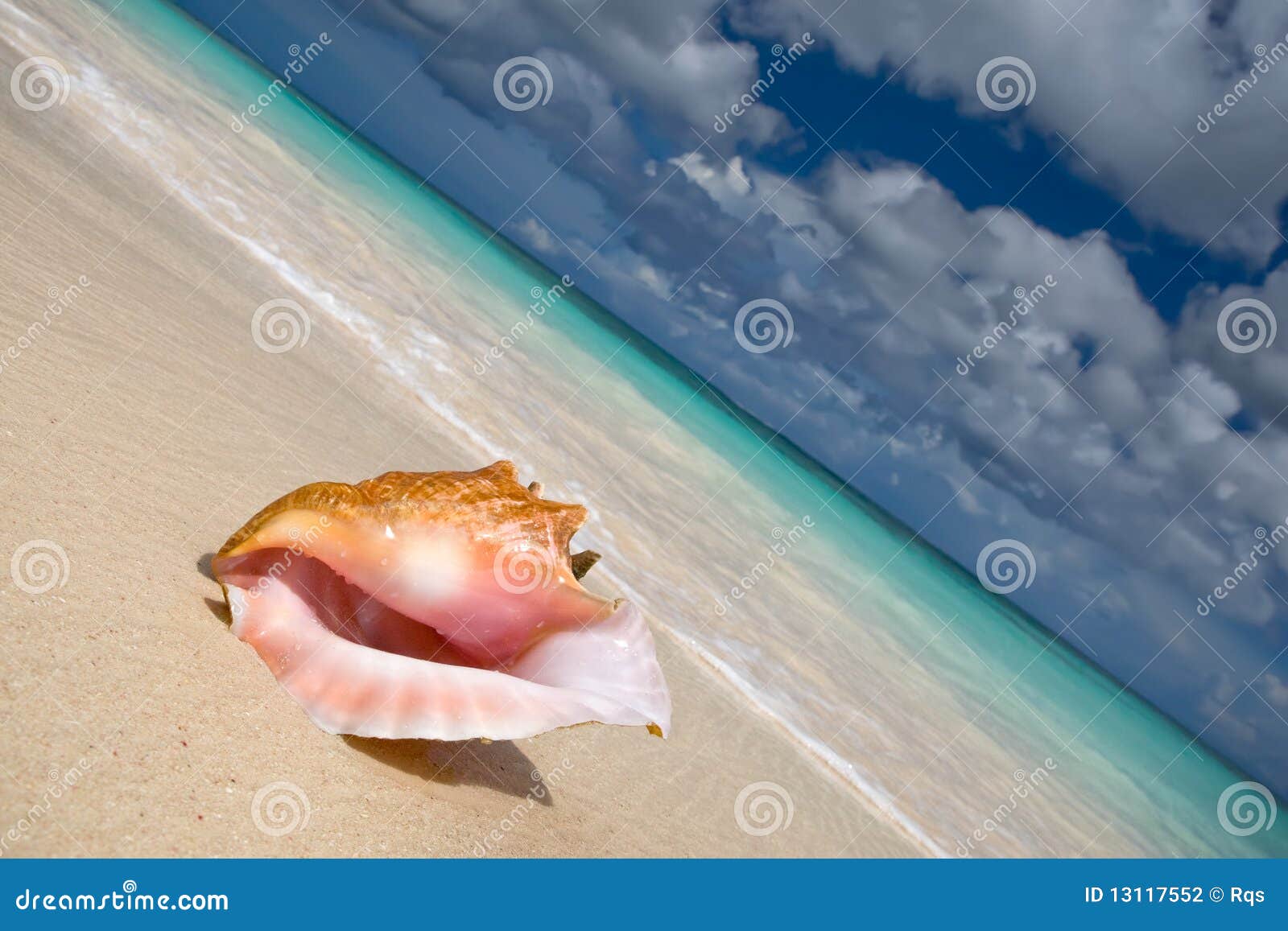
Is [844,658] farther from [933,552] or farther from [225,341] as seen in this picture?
[933,552]

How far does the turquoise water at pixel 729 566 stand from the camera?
233 inches

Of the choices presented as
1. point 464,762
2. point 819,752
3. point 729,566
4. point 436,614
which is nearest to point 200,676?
point 436,614

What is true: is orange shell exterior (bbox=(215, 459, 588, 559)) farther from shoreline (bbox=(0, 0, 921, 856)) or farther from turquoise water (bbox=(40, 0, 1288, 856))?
turquoise water (bbox=(40, 0, 1288, 856))

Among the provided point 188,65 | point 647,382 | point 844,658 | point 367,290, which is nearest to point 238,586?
point 844,658

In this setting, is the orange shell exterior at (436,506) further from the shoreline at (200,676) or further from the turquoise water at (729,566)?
the turquoise water at (729,566)

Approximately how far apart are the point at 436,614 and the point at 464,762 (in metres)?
0.44

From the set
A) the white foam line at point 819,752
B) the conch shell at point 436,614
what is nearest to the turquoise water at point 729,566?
the white foam line at point 819,752

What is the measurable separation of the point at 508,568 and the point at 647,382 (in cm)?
2729

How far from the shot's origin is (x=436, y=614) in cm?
276

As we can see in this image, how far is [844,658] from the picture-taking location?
768 centimetres

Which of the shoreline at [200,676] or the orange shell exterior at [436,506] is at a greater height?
the orange shell exterior at [436,506]

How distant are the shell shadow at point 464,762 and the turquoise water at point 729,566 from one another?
53.8 inches

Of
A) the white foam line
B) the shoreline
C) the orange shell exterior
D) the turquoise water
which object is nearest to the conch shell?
the orange shell exterior

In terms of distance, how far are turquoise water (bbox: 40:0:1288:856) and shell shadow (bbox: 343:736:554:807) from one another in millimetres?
1365
